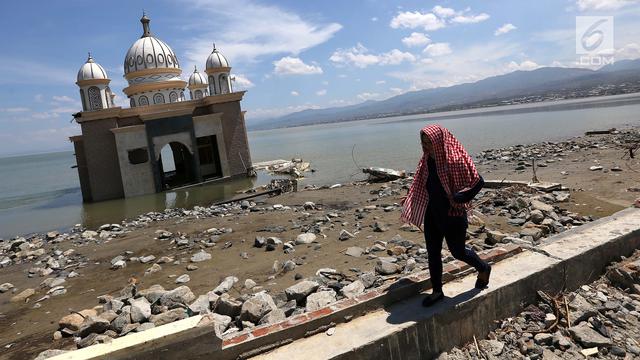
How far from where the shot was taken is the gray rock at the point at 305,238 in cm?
849

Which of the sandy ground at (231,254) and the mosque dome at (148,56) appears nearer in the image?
the sandy ground at (231,254)

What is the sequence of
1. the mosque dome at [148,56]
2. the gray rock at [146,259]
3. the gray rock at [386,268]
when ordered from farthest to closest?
the mosque dome at [148,56]
the gray rock at [146,259]
the gray rock at [386,268]

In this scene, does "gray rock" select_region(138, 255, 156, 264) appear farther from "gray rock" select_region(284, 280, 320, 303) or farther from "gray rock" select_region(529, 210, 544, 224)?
"gray rock" select_region(529, 210, 544, 224)

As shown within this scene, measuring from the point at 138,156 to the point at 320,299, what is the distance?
21.9m

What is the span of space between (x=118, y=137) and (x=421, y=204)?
22339mm

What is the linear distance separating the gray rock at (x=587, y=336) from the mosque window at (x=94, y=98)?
1041 inches

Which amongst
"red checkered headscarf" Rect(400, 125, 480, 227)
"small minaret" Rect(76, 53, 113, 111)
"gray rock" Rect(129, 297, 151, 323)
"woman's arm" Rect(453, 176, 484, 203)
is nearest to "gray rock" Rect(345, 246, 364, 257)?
"gray rock" Rect(129, 297, 151, 323)

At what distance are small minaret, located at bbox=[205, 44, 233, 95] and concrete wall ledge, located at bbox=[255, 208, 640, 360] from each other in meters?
25.7

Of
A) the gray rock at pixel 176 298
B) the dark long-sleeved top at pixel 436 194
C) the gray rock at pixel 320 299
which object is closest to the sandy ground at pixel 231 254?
the gray rock at pixel 176 298

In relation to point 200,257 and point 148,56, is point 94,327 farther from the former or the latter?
point 148,56

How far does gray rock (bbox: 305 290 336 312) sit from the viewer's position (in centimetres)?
458

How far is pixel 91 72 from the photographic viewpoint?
81.2 ft

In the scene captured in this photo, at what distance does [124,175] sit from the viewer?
23.2m

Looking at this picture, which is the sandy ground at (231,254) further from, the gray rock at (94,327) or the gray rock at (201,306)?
the gray rock at (201,306)
